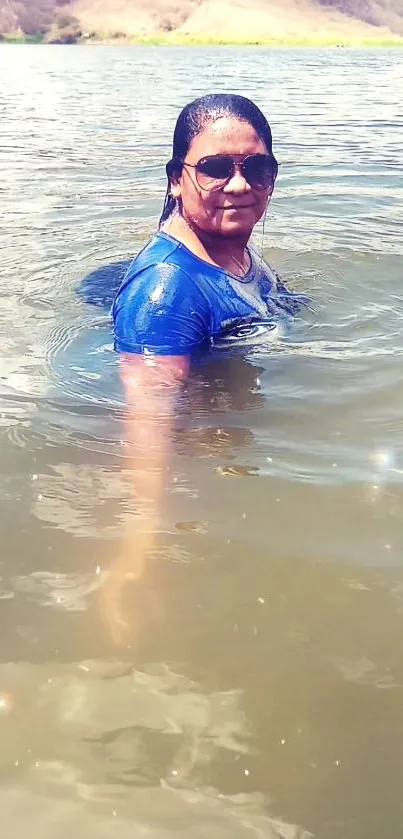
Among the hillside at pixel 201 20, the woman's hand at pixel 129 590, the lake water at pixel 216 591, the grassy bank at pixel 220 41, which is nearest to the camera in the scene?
the lake water at pixel 216 591

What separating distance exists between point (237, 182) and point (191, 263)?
0.46 m

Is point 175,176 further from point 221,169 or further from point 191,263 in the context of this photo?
point 191,263

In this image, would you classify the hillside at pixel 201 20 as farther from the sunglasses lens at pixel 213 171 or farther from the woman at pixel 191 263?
the sunglasses lens at pixel 213 171

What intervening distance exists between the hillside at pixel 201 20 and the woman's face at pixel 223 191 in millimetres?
141964

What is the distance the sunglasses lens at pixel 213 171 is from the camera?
3.82 m

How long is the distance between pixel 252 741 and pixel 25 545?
1121mm

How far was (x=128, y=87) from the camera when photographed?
90.9 feet

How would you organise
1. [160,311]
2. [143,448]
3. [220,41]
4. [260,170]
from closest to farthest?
[143,448] → [160,311] → [260,170] → [220,41]

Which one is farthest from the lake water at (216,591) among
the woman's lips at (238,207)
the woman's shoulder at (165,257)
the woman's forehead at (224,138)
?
the woman's forehead at (224,138)

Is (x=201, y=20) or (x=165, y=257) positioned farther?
(x=201, y=20)

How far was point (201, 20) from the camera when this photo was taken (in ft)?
560

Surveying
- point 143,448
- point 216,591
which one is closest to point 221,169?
point 143,448

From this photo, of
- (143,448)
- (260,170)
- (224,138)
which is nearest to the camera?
(143,448)

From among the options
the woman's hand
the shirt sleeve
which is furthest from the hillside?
the woman's hand
